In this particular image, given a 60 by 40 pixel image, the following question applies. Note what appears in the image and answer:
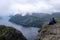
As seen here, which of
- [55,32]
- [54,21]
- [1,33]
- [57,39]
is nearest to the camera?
[57,39]

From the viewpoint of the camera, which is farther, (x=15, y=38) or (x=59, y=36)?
A: (x=15, y=38)

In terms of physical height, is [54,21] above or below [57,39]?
above

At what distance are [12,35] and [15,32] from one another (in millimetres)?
6308

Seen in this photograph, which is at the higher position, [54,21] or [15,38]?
[54,21]

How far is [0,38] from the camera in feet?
311

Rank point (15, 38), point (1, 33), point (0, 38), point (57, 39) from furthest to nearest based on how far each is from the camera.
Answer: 1. point (15, 38)
2. point (1, 33)
3. point (0, 38)
4. point (57, 39)

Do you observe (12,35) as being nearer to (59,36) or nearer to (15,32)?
(15,32)

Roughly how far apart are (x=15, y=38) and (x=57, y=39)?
96389 millimetres

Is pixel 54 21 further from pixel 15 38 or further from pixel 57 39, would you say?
pixel 15 38

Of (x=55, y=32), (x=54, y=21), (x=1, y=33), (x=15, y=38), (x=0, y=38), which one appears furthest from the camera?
(x=15, y=38)

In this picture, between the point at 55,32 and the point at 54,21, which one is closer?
the point at 55,32

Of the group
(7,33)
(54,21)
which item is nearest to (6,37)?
(7,33)

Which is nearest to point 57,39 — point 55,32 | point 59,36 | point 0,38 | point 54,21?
point 59,36

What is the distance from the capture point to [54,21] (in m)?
20.9
